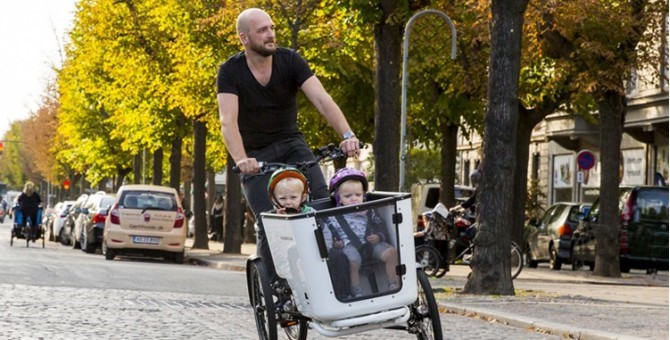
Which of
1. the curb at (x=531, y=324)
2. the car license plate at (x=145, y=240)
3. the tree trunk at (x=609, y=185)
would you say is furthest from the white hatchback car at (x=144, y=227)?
the curb at (x=531, y=324)

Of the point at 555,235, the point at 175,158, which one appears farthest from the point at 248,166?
the point at 175,158

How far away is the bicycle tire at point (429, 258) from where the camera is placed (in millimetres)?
25703

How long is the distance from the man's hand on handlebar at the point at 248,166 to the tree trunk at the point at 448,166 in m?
28.5

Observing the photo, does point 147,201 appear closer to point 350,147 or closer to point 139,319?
point 139,319

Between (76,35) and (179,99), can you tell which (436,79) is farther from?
(76,35)

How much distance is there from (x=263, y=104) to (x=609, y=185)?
748 inches

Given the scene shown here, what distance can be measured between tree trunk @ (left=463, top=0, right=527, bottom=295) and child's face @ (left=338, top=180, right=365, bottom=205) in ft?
33.0

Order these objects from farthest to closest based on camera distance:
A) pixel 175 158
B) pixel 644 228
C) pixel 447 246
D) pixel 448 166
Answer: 1. pixel 175 158
2. pixel 448 166
3. pixel 644 228
4. pixel 447 246

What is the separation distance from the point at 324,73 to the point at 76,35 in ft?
66.2

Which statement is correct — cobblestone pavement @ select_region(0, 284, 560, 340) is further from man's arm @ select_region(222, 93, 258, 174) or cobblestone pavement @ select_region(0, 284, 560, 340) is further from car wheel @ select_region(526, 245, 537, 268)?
car wheel @ select_region(526, 245, 537, 268)

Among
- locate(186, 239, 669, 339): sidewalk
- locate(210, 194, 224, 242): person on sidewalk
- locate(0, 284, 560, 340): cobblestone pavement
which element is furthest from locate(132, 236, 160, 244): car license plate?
locate(210, 194, 224, 242): person on sidewalk

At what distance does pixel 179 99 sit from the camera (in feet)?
124

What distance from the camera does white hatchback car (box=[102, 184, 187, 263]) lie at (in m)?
33.8

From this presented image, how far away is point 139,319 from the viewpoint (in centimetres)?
1409
